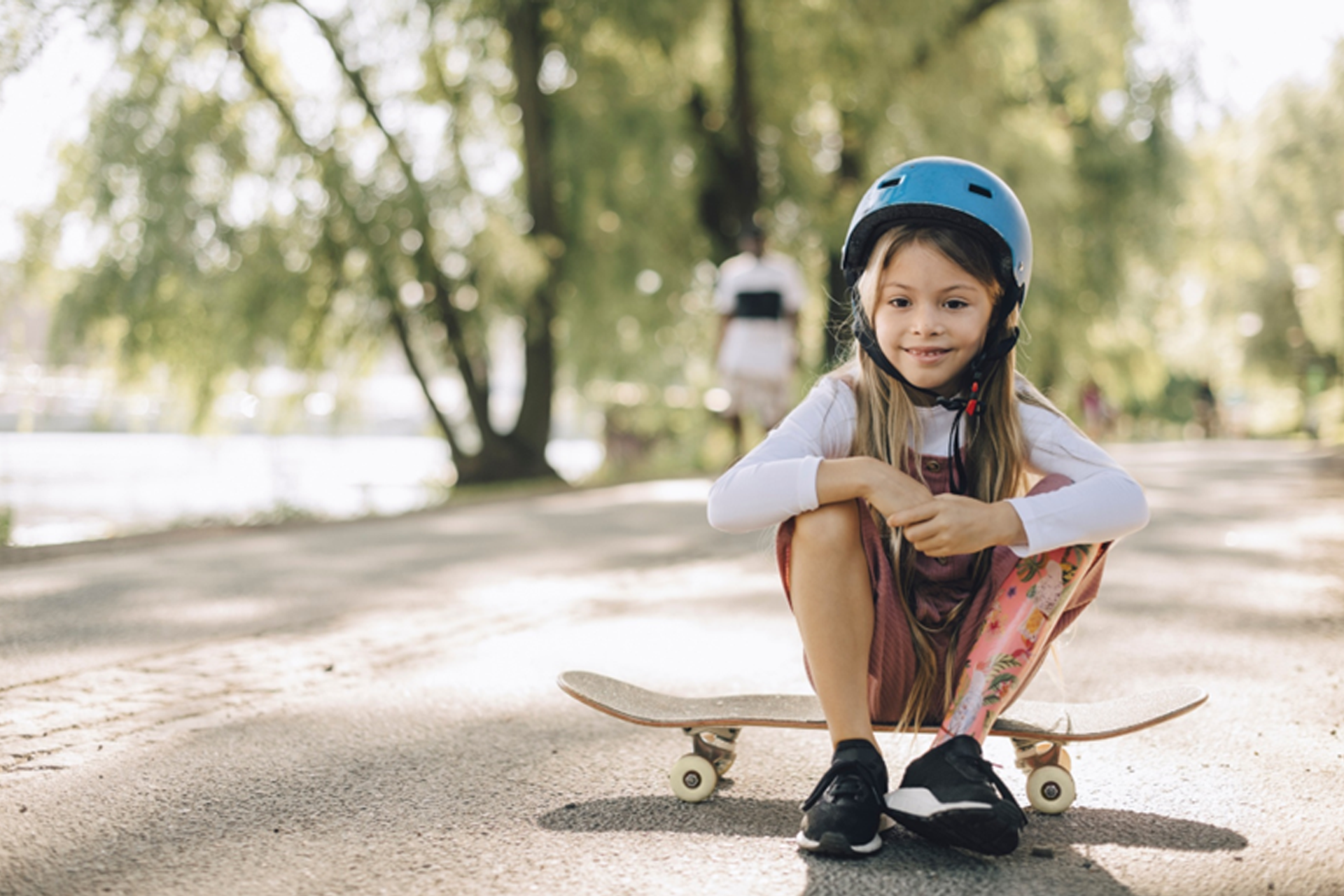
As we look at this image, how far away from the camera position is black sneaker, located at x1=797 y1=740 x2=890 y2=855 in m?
2.04

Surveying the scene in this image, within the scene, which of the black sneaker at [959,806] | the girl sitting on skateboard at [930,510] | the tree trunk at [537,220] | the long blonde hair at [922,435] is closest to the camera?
the black sneaker at [959,806]

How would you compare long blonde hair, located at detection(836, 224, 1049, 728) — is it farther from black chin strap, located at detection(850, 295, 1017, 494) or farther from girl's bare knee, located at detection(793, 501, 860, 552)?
girl's bare knee, located at detection(793, 501, 860, 552)

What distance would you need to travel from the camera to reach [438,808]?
7.77 feet

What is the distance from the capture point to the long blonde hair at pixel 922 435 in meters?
2.31

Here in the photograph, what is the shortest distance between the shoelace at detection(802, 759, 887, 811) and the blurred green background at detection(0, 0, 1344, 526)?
17.8ft

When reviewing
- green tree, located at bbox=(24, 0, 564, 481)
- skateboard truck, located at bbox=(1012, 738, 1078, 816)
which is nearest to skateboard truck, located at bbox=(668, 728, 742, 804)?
skateboard truck, located at bbox=(1012, 738, 1078, 816)

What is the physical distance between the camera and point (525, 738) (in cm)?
291

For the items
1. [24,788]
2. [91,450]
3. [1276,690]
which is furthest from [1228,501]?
[91,450]

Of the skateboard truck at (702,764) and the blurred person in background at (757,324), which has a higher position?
the blurred person in background at (757,324)

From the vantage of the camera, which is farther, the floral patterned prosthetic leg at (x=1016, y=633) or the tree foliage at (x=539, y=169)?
the tree foliage at (x=539, y=169)

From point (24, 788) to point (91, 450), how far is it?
22.7m

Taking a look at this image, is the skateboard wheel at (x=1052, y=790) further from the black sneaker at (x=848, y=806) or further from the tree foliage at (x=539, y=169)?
the tree foliage at (x=539, y=169)

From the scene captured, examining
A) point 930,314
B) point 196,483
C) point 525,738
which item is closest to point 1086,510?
point 930,314

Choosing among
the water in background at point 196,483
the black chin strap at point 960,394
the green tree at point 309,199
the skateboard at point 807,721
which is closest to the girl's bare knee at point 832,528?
the black chin strap at point 960,394
